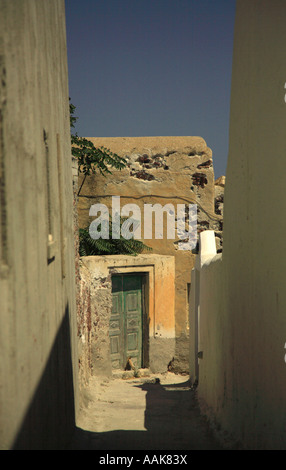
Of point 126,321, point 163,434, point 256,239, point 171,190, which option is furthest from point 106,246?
point 256,239

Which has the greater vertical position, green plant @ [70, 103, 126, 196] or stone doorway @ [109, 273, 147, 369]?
green plant @ [70, 103, 126, 196]

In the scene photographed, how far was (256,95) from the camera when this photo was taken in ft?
11.8

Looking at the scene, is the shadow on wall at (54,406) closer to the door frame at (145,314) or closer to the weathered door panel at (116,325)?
the weathered door panel at (116,325)

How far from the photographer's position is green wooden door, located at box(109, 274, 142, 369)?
938cm

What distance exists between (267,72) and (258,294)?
1498mm

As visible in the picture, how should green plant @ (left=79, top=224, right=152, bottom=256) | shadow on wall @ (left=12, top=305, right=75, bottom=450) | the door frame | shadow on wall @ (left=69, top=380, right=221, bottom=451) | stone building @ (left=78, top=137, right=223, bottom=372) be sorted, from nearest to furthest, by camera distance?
1. shadow on wall @ (left=12, top=305, right=75, bottom=450)
2. shadow on wall @ (left=69, top=380, right=221, bottom=451)
3. green plant @ (left=79, top=224, right=152, bottom=256)
4. the door frame
5. stone building @ (left=78, top=137, right=223, bottom=372)

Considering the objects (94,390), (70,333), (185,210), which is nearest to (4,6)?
(70,333)

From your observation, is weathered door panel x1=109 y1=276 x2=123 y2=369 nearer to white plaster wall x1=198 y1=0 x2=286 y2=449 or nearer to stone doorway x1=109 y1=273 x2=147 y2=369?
stone doorway x1=109 y1=273 x2=147 y2=369

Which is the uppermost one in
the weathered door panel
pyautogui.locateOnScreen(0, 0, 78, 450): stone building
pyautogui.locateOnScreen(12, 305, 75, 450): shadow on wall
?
pyautogui.locateOnScreen(0, 0, 78, 450): stone building

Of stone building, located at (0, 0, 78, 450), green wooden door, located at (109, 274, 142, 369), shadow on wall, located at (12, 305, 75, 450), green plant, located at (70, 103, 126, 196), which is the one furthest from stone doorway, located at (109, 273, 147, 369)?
stone building, located at (0, 0, 78, 450)

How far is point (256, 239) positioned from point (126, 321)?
635cm

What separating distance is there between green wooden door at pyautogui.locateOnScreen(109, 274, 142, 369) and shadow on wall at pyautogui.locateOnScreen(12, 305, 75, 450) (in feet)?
16.3

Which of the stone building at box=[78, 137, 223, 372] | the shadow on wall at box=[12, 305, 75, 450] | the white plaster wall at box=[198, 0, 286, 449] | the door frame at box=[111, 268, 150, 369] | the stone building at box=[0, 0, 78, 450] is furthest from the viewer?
the stone building at box=[78, 137, 223, 372]

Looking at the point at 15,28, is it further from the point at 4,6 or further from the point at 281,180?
the point at 281,180
